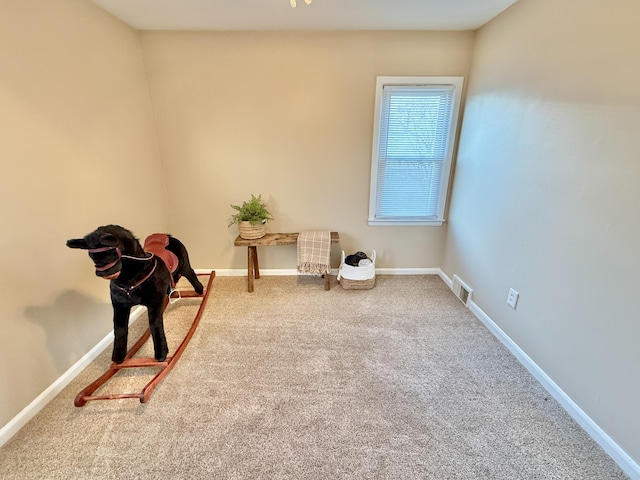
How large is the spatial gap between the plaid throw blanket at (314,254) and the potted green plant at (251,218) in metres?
0.40

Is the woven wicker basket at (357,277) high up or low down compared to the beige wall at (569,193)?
down

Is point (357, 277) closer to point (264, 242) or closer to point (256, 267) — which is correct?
point (264, 242)

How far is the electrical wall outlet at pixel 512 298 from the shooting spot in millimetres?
1956

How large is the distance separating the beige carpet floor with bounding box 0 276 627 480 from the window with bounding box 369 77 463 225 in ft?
3.87

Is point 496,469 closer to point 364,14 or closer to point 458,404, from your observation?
point 458,404

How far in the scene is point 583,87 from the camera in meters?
1.45

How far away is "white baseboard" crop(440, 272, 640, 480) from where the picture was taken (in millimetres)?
1267

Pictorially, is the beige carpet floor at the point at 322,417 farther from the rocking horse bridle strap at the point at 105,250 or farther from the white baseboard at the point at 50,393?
the rocking horse bridle strap at the point at 105,250

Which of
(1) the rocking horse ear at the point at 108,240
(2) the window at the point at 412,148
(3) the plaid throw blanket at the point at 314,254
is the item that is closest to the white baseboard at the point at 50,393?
(1) the rocking horse ear at the point at 108,240

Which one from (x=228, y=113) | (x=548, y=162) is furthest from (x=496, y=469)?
(x=228, y=113)

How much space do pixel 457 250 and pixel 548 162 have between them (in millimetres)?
1218

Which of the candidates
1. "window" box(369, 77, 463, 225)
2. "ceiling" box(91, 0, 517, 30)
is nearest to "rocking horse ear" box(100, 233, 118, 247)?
"ceiling" box(91, 0, 517, 30)

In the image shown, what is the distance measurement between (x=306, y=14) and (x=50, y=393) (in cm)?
294

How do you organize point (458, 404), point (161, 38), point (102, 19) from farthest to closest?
point (161, 38) < point (102, 19) < point (458, 404)
